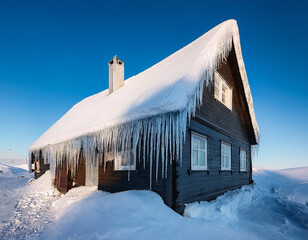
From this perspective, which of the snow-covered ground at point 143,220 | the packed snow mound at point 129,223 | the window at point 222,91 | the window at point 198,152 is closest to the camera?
the packed snow mound at point 129,223

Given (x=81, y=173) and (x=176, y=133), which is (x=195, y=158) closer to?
(x=176, y=133)

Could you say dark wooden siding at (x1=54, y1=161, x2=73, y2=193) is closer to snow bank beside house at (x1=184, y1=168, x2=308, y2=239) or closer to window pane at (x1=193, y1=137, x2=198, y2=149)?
snow bank beside house at (x1=184, y1=168, x2=308, y2=239)

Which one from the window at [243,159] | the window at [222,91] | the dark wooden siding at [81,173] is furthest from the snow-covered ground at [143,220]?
the window at [222,91]

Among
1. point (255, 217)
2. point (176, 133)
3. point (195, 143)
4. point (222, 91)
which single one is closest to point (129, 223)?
point (176, 133)

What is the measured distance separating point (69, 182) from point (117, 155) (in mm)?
3855

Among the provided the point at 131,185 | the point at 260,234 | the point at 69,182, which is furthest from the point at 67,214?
the point at 260,234

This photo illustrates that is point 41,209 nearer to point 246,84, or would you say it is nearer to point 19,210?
point 19,210

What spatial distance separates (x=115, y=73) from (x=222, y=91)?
593 cm

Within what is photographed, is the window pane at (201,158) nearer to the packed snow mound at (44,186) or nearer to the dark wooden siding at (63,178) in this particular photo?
the dark wooden siding at (63,178)

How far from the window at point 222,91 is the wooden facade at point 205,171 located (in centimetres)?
23

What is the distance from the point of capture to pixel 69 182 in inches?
342

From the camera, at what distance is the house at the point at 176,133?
4.67 meters

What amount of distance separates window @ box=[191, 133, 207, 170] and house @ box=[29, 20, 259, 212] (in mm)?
32

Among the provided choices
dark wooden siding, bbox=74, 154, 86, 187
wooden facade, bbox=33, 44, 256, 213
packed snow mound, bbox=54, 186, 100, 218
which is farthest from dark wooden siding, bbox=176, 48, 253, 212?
dark wooden siding, bbox=74, 154, 86, 187
